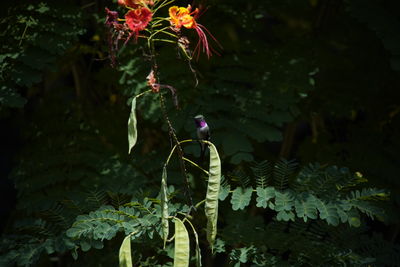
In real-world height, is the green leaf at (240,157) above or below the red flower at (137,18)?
below

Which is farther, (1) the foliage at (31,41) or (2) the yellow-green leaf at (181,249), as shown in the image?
(1) the foliage at (31,41)

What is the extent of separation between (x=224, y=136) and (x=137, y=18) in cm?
76

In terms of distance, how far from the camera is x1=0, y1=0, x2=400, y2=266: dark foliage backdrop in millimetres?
1505

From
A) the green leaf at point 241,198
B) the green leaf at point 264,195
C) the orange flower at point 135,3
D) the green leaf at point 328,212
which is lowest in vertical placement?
the green leaf at point 241,198

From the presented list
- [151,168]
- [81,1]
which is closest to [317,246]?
[151,168]

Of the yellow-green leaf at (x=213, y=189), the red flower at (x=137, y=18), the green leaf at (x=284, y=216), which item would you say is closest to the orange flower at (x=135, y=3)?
the red flower at (x=137, y=18)

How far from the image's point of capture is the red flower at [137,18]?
1172 mm

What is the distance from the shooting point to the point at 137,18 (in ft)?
3.88

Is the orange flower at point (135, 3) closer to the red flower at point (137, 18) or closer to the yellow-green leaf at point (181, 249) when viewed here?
the red flower at point (137, 18)

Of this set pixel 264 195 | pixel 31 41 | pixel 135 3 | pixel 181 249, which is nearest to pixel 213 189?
pixel 181 249

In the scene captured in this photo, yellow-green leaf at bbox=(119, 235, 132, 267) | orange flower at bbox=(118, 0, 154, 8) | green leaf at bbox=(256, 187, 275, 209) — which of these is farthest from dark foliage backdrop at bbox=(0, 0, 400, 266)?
orange flower at bbox=(118, 0, 154, 8)

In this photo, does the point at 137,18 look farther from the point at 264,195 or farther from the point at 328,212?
the point at 328,212

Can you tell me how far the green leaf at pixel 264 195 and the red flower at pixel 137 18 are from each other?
0.60 meters

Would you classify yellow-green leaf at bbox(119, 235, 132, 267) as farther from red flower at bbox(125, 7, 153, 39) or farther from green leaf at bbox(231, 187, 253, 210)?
red flower at bbox(125, 7, 153, 39)
